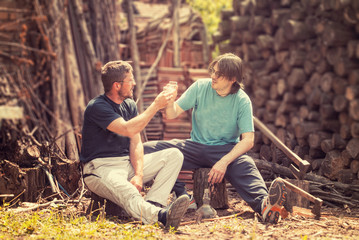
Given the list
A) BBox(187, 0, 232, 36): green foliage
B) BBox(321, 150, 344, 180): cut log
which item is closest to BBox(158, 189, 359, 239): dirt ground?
BBox(321, 150, 344, 180): cut log

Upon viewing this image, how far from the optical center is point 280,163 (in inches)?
222

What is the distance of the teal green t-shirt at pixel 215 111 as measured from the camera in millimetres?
4594

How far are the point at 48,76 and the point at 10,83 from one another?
70cm

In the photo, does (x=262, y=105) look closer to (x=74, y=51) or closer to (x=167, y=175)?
(x=74, y=51)

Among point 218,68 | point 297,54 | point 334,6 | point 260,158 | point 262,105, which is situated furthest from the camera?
point 262,105

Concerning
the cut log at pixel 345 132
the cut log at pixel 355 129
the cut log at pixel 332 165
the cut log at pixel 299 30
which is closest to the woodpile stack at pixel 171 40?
the cut log at pixel 299 30

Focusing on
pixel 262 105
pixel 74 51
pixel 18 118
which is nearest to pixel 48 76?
pixel 74 51

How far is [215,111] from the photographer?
4629 millimetres

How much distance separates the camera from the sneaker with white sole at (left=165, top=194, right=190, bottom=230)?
369 cm

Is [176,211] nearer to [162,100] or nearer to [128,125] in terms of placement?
[128,125]

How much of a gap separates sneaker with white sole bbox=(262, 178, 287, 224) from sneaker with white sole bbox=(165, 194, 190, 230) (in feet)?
2.54

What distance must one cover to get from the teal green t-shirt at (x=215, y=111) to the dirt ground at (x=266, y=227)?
757mm

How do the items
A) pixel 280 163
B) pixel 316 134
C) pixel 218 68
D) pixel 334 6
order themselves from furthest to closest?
pixel 316 134
pixel 334 6
pixel 280 163
pixel 218 68

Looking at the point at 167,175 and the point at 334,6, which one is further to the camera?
the point at 334,6
